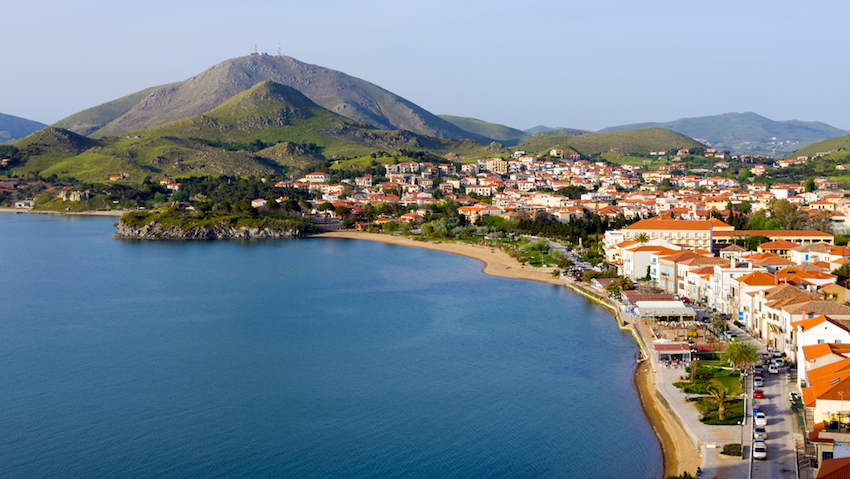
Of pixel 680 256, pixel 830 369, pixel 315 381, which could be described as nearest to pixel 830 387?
pixel 830 369

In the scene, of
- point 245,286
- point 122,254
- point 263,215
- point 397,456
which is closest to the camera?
point 397,456

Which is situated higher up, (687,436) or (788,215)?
(788,215)

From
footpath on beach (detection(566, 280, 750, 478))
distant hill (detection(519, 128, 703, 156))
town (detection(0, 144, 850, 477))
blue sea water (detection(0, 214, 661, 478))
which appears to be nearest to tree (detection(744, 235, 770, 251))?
town (detection(0, 144, 850, 477))

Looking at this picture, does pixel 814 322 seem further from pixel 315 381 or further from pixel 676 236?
pixel 676 236

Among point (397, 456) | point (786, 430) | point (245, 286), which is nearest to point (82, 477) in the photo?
point (397, 456)

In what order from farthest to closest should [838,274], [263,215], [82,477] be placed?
[263,215] → [838,274] → [82,477]

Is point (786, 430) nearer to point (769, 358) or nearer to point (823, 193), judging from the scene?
point (769, 358)

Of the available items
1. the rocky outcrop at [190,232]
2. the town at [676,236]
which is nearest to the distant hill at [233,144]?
the town at [676,236]
